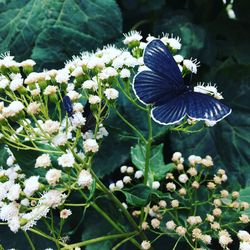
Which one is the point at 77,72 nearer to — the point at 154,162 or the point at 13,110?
the point at 13,110

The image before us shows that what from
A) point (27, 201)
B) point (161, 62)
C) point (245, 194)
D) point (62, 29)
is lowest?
point (245, 194)

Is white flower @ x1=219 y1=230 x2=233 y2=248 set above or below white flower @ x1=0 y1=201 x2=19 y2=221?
below

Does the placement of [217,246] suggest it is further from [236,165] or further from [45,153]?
[45,153]

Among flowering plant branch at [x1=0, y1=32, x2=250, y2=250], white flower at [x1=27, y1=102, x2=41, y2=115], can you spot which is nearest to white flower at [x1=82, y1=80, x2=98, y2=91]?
flowering plant branch at [x1=0, y1=32, x2=250, y2=250]

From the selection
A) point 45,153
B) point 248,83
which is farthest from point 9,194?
point 248,83

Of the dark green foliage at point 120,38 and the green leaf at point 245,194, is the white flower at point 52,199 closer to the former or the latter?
the dark green foliage at point 120,38

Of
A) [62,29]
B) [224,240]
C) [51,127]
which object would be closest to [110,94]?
[51,127]

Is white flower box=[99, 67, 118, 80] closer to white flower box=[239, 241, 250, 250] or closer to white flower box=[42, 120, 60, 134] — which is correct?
white flower box=[42, 120, 60, 134]
